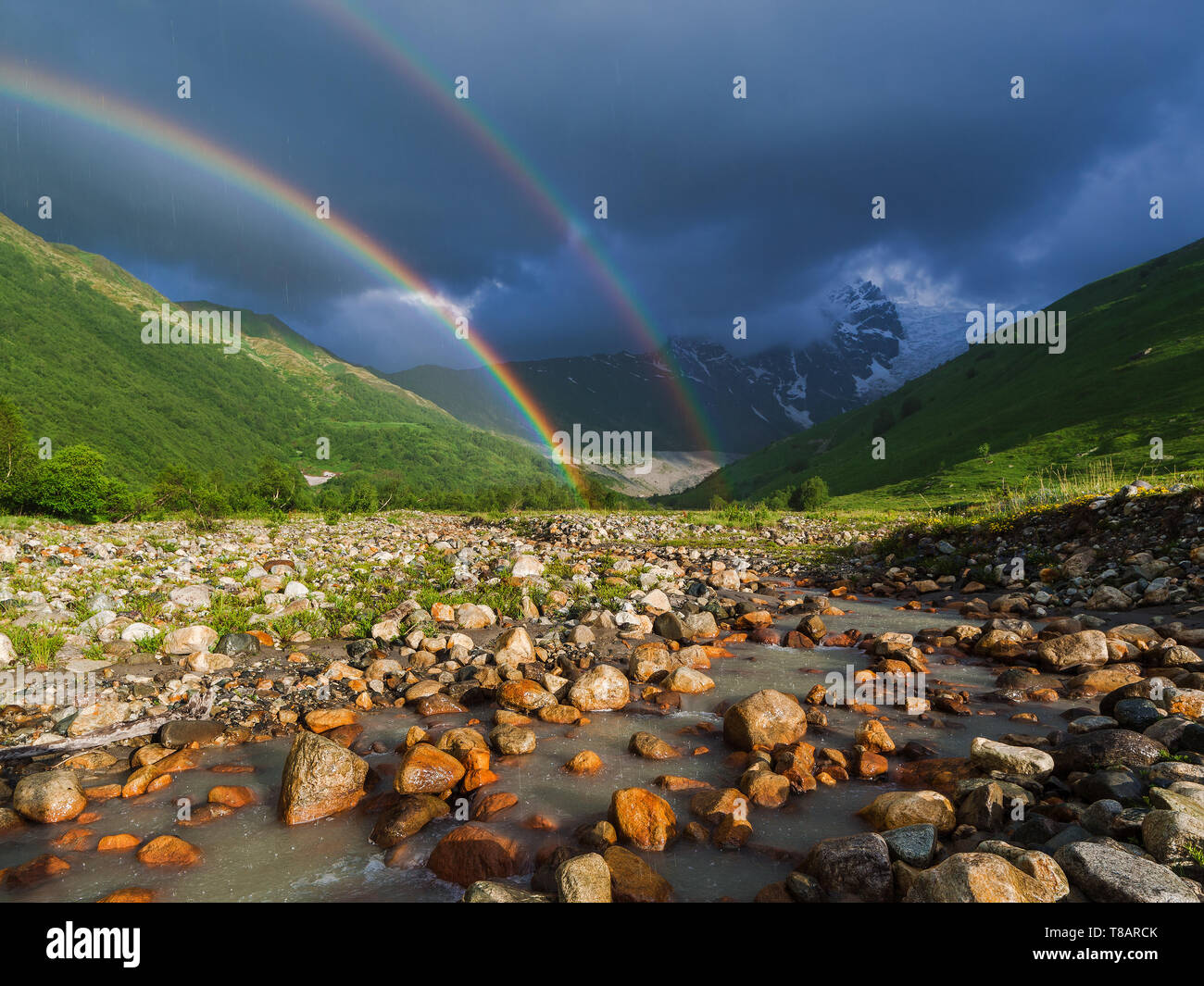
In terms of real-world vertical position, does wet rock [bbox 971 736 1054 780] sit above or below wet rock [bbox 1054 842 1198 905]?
below

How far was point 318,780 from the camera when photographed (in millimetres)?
6027

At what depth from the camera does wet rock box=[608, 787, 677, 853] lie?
5293 millimetres

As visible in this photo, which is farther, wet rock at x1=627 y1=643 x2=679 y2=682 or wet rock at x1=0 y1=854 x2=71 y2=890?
wet rock at x1=627 y1=643 x2=679 y2=682

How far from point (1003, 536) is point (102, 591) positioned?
82.5 feet

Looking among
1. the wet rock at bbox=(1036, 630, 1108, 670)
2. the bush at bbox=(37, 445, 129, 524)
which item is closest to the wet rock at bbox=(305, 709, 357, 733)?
the wet rock at bbox=(1036, 630, 1108, 670)

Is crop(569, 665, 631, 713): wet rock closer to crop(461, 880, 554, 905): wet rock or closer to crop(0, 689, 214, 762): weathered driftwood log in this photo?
crop(461, 880, 554, 905): wet rock

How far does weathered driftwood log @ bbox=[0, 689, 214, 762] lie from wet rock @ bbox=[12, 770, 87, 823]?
111 cm

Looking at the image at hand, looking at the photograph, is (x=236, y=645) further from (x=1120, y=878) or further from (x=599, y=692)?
(x=1120, y=878)

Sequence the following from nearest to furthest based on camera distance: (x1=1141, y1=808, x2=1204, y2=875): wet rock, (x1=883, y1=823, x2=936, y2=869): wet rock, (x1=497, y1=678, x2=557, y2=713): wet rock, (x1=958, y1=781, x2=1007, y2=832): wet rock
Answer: (x1=1141, y1=808, x2=1204, y2=875): wet rock < (x1=883, y1=823, x2=936, y2=869): wet rock < (x1=958, y1=781, x2=1007, y2=832): wet rock < (x1=497, y1=678, x2=557, y2=713): wet rock

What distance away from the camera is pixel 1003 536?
1841cm

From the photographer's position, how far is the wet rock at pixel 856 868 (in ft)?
14.2

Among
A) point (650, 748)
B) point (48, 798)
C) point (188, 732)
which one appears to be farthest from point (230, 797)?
point (650, 748)

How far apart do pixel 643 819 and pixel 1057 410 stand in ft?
302
